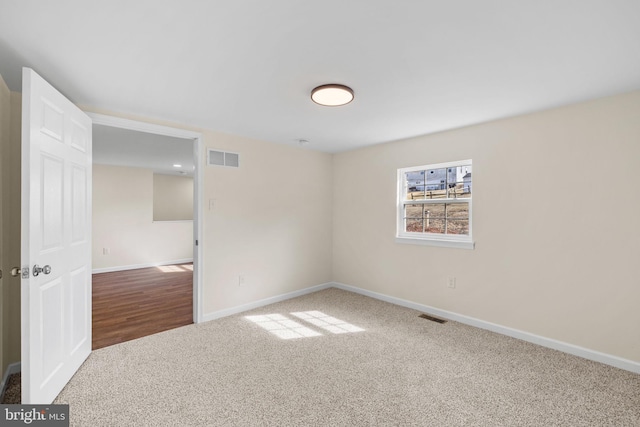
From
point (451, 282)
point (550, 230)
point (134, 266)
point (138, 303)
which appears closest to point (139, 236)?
point (134, 266)

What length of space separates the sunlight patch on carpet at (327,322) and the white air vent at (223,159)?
2098 millimetres

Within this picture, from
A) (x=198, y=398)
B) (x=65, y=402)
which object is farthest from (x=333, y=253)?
(x=65, y=402)

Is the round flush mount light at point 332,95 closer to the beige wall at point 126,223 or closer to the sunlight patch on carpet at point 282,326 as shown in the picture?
the sunlight patch on carpet at point 282,326

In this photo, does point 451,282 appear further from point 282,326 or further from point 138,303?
point 138,303

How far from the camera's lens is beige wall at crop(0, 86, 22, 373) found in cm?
226

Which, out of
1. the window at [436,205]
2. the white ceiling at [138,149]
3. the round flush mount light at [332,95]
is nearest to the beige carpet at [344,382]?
the window at [436,205]

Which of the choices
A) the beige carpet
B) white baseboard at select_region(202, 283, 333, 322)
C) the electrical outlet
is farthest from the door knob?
the electrical outlet

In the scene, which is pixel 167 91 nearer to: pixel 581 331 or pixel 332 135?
pixel 332 135

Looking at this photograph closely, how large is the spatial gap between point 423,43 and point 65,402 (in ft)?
10.8

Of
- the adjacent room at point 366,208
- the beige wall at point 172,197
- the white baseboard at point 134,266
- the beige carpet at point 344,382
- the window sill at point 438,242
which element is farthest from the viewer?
the beige wall at point 172,197

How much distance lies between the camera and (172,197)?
797 centimetres

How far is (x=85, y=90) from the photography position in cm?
237

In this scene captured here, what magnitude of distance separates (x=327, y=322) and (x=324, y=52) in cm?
282

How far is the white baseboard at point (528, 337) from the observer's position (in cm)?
243
